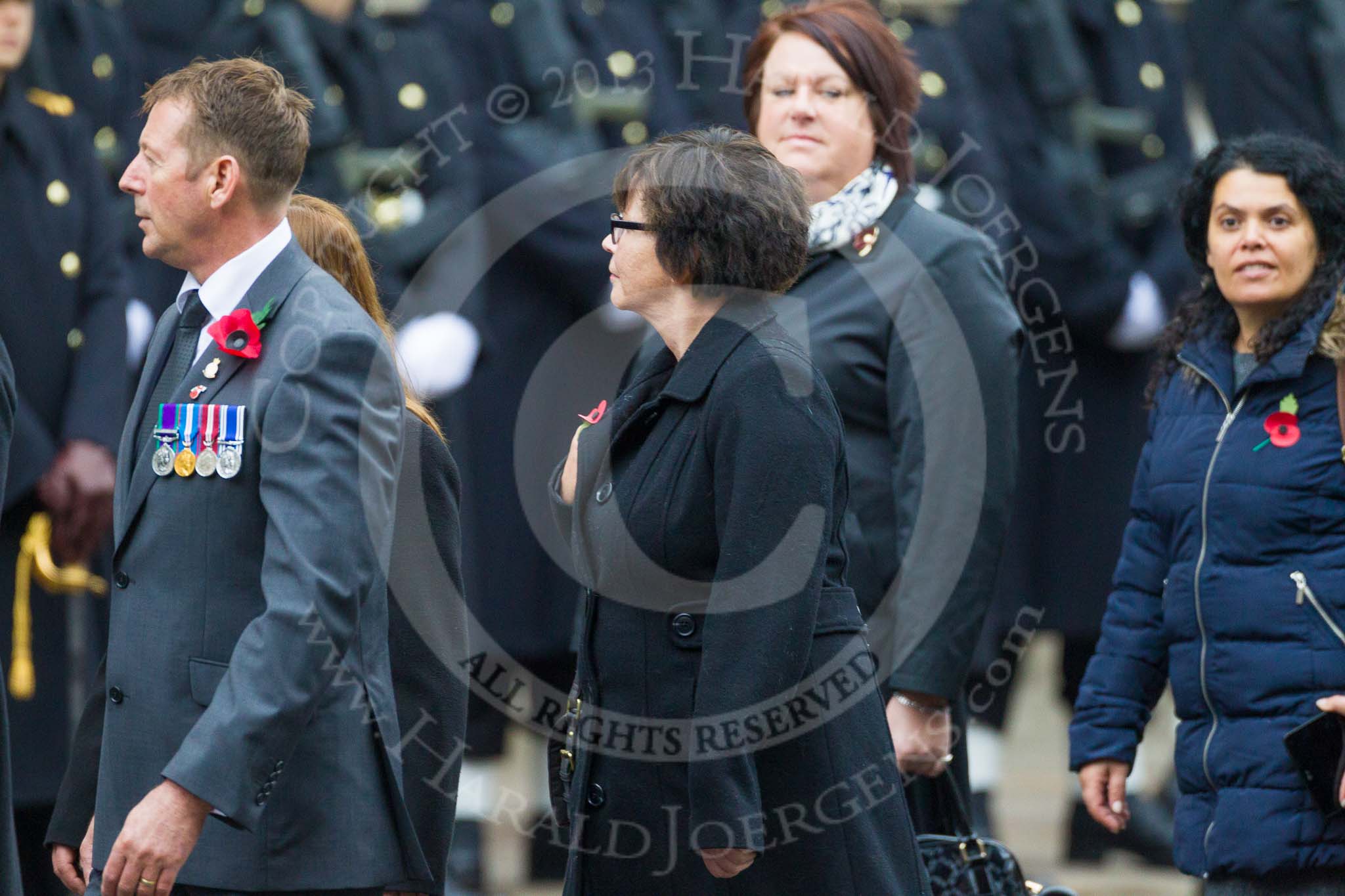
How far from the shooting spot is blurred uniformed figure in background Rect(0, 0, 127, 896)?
4617mm

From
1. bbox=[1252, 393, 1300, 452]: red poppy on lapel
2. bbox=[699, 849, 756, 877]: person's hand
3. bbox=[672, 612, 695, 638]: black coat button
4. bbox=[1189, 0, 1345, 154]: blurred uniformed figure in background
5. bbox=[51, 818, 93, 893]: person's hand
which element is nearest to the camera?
bbox=[699, 849, 756, 877]: person's hand

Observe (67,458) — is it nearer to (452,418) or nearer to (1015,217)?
(452,418)

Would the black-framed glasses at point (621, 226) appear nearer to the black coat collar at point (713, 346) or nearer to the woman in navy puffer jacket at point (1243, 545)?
the black coat collar at point (713, 346)

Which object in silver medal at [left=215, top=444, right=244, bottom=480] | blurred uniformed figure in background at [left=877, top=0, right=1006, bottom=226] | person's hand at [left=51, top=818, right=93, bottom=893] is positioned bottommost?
person's hand at [left=51, top=818, right=93, bottom=893]

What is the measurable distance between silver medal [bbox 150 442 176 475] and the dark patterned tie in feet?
0.23

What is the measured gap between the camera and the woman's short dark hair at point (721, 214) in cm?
293

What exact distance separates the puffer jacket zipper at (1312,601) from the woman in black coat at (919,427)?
19.5 inches

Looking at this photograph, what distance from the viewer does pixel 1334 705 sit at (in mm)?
3371

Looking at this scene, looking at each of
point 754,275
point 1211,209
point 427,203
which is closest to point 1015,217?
point 427,203

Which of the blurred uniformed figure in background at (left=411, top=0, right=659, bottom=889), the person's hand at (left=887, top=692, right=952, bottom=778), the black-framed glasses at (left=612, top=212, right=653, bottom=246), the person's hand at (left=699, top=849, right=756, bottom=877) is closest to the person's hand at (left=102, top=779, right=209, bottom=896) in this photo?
the person's hand at (left=699, top=849, right=756, bottom=877)

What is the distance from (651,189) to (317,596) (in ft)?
2.32

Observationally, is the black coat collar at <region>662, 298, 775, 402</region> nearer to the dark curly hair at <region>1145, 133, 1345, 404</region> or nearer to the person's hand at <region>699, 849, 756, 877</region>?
the person's hand at <region>699, 849, 756, 877</region>

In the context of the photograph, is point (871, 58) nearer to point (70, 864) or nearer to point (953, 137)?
point (70, 864)

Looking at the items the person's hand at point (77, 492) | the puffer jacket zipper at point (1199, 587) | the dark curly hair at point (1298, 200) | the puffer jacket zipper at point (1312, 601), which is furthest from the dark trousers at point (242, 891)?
the person's hand at point (77, 492)
